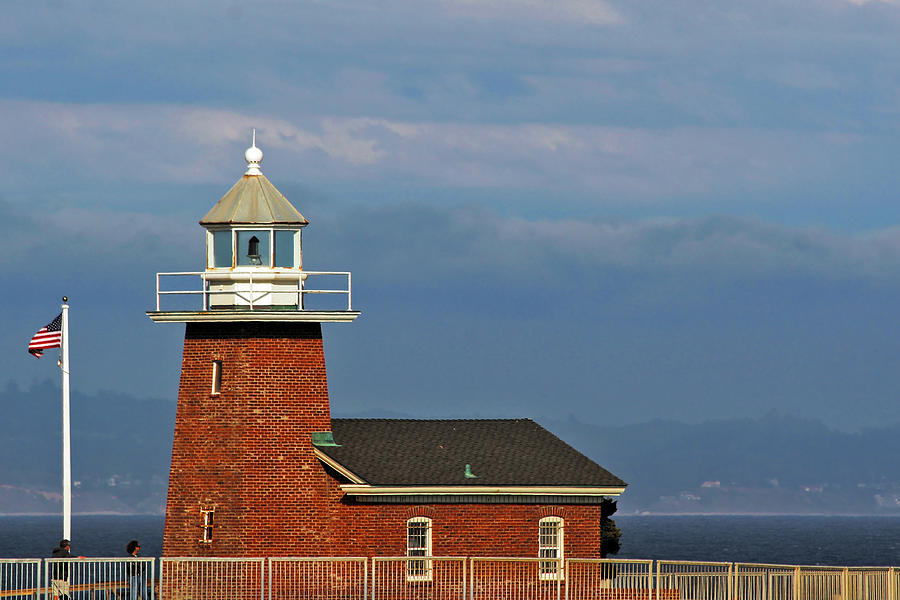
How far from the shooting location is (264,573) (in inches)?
1524

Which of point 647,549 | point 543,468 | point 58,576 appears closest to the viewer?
point 58,576

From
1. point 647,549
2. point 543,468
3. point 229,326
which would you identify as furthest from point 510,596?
point 647,549

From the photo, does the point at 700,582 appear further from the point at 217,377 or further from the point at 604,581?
the point at 217,377

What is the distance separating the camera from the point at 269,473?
130 ft

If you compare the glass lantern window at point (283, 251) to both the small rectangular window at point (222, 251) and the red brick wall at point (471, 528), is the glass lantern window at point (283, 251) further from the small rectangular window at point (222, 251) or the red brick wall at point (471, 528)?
the red brick wall at point (471, 528)

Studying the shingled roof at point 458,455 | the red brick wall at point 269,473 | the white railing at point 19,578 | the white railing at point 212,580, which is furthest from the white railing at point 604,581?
the white railing at point 19,578

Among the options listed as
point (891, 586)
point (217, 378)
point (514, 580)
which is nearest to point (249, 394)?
point (217, 378)

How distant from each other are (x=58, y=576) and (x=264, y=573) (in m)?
5.06

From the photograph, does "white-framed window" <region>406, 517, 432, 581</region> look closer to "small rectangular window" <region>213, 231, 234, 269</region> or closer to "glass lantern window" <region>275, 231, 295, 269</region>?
"glass lantern window" <region>275, 231, 295, 269</region>

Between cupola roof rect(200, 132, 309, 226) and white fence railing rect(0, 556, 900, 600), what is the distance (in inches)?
318

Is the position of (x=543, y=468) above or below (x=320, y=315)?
below

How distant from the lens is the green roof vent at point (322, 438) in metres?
40.5

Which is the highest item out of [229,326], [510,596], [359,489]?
[229,326]

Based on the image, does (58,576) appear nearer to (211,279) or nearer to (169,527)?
(169,527)
